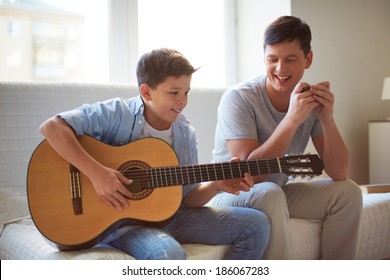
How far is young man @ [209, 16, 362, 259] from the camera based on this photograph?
1.37 m

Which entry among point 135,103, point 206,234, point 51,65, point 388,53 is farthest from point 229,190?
point 388,53

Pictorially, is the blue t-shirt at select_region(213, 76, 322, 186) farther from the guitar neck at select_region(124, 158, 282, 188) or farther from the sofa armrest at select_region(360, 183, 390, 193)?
the sofa armrest at select_region(360, 183, 390, 193)

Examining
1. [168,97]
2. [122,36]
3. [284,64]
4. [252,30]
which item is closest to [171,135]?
[168,97]

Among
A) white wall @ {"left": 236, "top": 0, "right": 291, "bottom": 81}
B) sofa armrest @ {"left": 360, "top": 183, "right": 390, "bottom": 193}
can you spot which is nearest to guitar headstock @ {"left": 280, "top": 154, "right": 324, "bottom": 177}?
sofa armrest @ {"left": 360, "top": 183, "right": 390, "bottom": 193}

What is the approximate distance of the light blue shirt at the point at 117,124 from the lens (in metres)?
1.21

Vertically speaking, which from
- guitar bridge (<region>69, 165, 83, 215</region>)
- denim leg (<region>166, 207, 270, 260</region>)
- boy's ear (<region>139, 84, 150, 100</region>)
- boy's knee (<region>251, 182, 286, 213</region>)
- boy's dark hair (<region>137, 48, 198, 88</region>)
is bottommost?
denim leg (<region>166, 207, 270, 260</region>)

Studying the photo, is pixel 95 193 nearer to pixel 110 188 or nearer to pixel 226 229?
pixel 110 188

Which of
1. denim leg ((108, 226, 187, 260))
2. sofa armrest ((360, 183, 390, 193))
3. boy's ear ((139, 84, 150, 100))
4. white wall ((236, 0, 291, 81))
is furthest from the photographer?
→ white wall ((236, 0, 291, 81))

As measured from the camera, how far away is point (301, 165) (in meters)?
1.27

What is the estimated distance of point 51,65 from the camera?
2043 millimetres

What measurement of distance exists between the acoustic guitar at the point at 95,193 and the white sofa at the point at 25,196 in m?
0.05

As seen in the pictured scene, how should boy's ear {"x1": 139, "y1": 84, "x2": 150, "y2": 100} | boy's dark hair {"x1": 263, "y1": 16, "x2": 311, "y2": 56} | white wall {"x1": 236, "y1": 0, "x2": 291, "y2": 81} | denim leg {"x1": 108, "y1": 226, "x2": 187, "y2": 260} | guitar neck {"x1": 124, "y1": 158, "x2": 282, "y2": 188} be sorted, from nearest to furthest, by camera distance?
1. denim leg {"x1": 108, "y1": 226, "x2": 187, "y2": 260}
2. guitar neck {"x1": 124, "y1": 158, "x2": 282, "y2": 188}
3. boy's ear {"x1": 139, "y1": 84, "x2": 150, "y2": 100}
4. boy's dark hair {"x1": 263, "y1": 16, "x2": 311, "y2": 56}
5. white wall {"x1": 236, "y1": 0, "x2": 291, "y2": 81}

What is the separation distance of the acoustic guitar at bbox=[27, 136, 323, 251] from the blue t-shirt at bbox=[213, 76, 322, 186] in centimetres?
20
